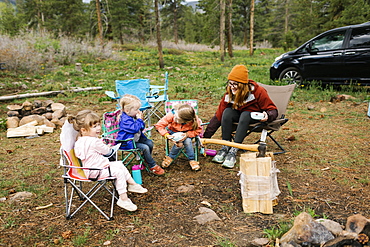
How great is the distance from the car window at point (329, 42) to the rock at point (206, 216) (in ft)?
21.3

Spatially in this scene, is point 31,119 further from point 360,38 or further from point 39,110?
point 360,38

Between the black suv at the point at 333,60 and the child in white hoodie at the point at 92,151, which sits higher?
the black suv at the point at 333,60

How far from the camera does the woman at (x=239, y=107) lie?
3.67m

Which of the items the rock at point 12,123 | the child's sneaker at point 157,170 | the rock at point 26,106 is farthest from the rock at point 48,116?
the child's sneaker at point 157,170

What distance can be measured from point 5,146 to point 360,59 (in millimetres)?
7781

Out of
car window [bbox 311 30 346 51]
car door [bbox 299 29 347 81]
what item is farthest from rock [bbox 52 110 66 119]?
car window [bbox 311 30 346 51]

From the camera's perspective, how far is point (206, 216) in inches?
104

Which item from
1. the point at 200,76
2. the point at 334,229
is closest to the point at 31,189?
the point at 334,229

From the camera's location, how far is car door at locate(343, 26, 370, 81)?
22.5 ft

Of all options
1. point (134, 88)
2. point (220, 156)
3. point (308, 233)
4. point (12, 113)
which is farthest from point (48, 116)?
point (308, 233)

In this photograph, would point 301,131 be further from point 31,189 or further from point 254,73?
point 254,73

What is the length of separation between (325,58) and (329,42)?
1.56ft

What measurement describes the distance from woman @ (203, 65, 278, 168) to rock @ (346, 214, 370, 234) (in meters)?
1.67

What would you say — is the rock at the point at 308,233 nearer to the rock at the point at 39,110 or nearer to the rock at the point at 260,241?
the rock at the point at 260,241
